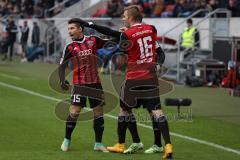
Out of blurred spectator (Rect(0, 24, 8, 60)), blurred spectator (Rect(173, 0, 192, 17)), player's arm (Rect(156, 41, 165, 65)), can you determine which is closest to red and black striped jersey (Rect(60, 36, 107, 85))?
player's arm (Rect(156, 41, 165, 65))

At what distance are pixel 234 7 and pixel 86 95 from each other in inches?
597

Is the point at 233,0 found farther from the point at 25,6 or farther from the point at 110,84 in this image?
the point at 25,6

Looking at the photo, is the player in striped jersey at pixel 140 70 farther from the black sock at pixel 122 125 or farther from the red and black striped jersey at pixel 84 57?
the red and black striped jersey at pixel 84 57

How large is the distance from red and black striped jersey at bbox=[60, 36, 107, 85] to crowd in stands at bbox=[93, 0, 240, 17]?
48.9ft

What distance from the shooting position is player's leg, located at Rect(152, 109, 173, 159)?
9.34 m

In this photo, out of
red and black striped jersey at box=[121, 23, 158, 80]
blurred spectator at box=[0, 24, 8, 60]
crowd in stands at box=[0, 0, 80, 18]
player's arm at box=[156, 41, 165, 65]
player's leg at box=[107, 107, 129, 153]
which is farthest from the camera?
crowd in stands at box=[0, 0, 80, 18]

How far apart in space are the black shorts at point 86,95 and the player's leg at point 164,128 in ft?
3.17

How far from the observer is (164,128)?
9.46 meters

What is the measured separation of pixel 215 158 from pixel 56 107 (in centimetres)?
616

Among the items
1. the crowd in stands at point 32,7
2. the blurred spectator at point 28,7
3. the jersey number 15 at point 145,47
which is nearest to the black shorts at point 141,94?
the jersey number 15 at point 145,47

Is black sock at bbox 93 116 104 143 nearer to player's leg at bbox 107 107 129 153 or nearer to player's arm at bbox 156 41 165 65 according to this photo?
player's leg at bbox 107 107 129 153

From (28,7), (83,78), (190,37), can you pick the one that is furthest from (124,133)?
(28,7)

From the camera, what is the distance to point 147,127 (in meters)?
12.8

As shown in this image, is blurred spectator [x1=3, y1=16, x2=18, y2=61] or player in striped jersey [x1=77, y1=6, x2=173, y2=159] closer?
player in striped jersey [x1=77, y1=6, x2=173, y2=159]
